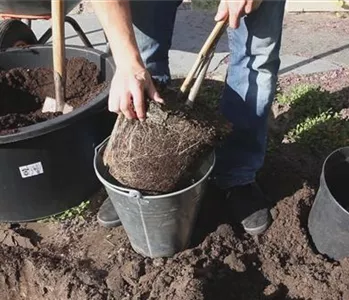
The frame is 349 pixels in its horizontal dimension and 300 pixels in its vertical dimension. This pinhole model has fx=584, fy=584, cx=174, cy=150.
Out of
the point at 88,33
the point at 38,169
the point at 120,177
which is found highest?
the point at 120,177

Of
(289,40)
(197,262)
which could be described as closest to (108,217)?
(197,262)

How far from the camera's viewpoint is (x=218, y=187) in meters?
2.57

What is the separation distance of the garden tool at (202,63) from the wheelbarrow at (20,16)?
106 centimetres

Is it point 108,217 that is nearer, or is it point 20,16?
point 108,217

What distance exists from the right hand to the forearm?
23 mm

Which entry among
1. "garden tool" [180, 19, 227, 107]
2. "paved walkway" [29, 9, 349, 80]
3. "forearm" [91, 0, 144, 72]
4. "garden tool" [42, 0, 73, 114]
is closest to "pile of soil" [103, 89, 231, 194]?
"garden tool" [180, 19, 227, 107]

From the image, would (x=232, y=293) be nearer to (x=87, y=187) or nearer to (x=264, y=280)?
(x=264, y=280)

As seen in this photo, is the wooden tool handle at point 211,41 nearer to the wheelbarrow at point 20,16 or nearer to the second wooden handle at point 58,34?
the second wooden handle at point 58,34

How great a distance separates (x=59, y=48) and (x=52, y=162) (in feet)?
1.57

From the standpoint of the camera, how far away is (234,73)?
2.29 meters

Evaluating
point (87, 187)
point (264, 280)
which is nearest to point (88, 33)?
point (87, 187)

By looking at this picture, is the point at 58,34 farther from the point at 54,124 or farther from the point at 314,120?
the point at 314,120

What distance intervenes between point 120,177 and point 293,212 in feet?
2.56

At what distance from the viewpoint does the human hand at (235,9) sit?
71.4 inches
